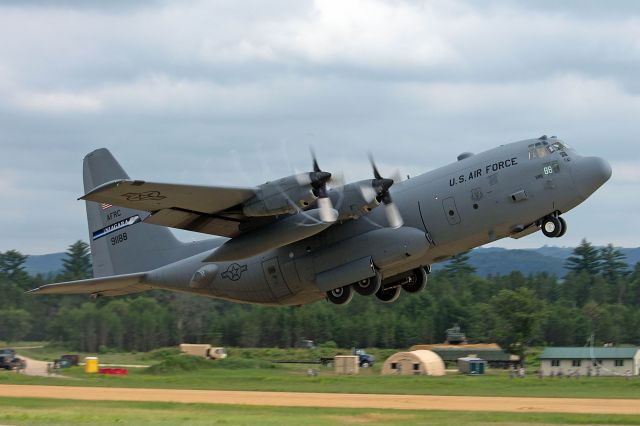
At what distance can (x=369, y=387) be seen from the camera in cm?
4081

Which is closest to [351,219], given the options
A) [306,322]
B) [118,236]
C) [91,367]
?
[118,236]

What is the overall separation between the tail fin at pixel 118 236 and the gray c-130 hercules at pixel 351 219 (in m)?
1.52

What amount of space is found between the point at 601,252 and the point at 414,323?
246 ft

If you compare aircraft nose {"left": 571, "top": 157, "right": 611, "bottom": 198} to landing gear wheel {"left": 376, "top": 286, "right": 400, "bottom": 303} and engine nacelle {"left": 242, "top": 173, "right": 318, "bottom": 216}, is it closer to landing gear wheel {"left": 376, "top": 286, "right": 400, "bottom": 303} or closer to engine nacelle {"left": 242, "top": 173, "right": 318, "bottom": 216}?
engine nacelle {"left": 242, "top": 173, "right": 318, "bottom": 216}

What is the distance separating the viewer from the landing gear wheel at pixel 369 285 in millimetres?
32875

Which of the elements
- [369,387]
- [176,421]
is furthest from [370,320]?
[176,421]

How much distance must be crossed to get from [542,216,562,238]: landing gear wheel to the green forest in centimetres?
3692

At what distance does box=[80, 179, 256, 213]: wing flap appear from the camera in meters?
28.3

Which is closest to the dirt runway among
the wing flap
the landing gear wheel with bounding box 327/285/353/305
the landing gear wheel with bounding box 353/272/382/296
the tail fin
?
the landing gear wheel with bounding box 327/285/353/305

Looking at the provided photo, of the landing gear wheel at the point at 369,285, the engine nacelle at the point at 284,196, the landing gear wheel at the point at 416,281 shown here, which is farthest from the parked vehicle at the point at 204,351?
the engine nacelle at the point at 284,196

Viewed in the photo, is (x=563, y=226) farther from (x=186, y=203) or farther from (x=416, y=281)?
(x=186, y=203)

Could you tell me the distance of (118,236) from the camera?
38.2 m

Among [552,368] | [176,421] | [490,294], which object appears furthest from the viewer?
[490,294]

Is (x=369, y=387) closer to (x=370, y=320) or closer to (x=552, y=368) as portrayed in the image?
(x=552, y=368)
